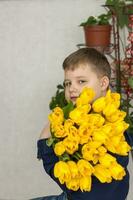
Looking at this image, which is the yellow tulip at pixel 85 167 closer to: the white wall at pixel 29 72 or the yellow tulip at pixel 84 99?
the yellow tulip at pixel 84 99

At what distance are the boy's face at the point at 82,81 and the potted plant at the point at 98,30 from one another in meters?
0.73

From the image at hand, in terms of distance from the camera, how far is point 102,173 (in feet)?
3.22

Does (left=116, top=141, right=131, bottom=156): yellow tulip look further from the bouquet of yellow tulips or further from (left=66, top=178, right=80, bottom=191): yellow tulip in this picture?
(left=66, top=178, right=80, bottom=191): yellow tulip

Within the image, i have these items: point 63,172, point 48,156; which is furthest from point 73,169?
point 48,156

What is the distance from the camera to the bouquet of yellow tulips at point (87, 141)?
3.12 feet

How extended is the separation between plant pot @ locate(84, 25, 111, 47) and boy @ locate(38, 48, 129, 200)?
615mm

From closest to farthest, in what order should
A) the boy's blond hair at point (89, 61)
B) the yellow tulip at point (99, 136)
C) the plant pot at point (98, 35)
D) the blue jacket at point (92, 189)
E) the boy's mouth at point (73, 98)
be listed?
the yellow tulip at point (99, 136), the blue jacket at point (92, 189), the boy's mouth at point (73, 98), the boy's blond hair at point (89, 61), the plant pot at point (98, 35)

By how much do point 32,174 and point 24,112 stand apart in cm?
40

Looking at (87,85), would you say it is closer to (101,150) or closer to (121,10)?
(101,150)

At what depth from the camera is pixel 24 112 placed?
2482 millimetres

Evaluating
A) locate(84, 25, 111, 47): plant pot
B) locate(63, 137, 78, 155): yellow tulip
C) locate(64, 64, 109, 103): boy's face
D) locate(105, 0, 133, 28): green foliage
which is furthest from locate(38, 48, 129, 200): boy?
locate(84, 25, 111, 47): plant pot

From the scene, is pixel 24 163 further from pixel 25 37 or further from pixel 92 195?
pixel 92 195

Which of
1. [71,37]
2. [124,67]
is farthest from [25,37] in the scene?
[124,67]

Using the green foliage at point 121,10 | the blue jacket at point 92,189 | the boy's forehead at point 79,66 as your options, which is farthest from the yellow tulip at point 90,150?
the green foliage at point 121,10
